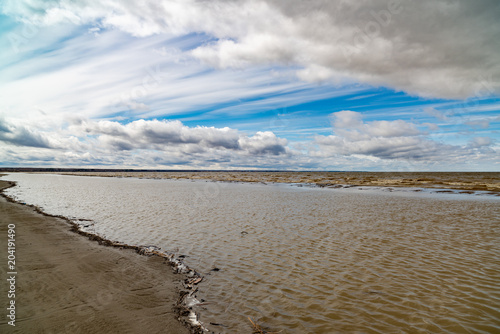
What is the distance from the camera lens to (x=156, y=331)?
587 cm

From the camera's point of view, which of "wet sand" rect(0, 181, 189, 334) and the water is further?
the water

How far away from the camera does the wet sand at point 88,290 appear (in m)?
5.98

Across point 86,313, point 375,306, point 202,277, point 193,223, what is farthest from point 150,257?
point 375,306

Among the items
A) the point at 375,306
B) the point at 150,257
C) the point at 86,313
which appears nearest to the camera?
the point at 86,313

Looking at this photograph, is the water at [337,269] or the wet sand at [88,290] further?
the water at [337,269]

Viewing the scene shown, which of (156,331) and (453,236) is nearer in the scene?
(156,331)

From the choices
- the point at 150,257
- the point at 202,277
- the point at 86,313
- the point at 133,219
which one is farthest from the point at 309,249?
the point at 133,219

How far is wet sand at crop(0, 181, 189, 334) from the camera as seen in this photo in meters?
5.98

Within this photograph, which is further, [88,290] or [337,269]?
[337,269]

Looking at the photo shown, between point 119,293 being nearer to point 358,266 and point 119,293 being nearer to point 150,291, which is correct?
point 150,291

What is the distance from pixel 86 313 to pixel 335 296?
23.8 ft

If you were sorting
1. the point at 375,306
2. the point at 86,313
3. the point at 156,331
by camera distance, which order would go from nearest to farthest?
the point at 156,331
the point at 86,313
the point at 375,306

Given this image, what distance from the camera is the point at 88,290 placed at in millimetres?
7621

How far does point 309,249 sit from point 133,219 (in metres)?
14.1
